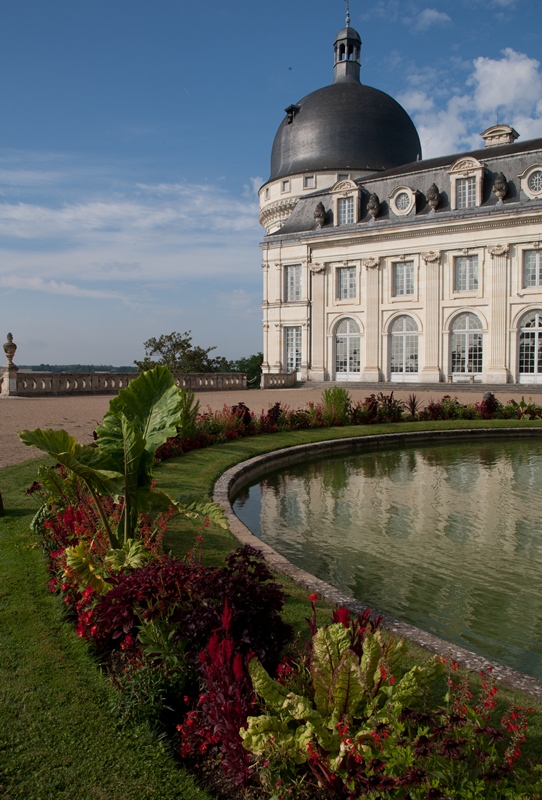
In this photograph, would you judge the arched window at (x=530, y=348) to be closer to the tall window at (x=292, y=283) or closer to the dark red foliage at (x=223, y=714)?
the tall window at (x=292, y=283)

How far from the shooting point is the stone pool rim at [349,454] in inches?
142

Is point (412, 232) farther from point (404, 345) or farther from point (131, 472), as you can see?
point (131, 472)

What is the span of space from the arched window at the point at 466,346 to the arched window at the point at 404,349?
6.98 feet

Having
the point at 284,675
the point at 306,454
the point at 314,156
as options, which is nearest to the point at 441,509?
the point at 306,454

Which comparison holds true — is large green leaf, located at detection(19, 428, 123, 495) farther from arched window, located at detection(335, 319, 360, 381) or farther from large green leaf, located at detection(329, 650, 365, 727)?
arched window, located at detection(335, 319, 360, 381)

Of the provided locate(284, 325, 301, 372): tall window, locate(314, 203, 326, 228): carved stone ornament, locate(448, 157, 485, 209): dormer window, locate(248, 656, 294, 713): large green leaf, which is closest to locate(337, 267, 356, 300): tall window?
locate(314, 203, 326, 228): carved stone ornament

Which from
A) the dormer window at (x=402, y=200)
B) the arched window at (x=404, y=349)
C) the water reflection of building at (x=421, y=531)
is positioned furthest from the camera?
the arched window at (x=404, y=349)

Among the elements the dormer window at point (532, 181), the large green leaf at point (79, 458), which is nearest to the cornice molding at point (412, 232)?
the dormer window at point (532, 181)

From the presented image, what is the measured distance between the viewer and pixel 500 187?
31.2 meters

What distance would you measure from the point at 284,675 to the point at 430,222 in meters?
33.1

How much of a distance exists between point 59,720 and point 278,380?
31544 millimetres

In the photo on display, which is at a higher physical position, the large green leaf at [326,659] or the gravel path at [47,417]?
the gravel path at [47,417]

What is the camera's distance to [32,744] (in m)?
2.80

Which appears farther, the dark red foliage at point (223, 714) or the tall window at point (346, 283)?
the tall window at point (346, 283)
